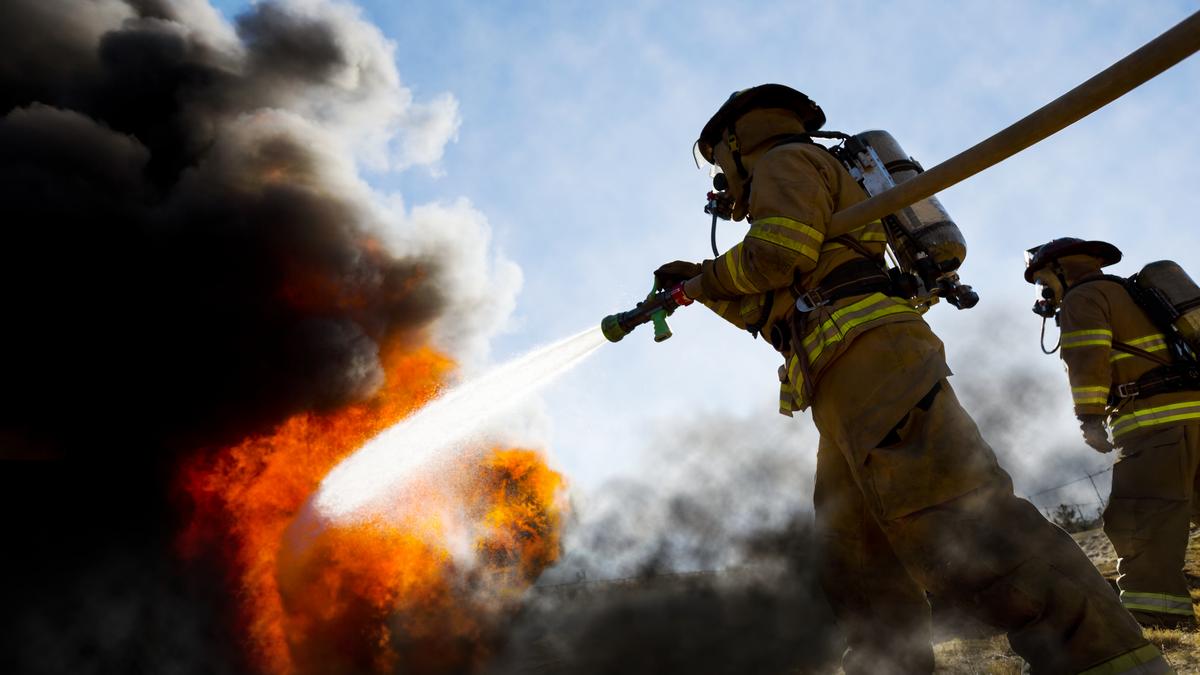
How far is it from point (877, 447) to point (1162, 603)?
136 inches

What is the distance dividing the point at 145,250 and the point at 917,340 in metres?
14.8

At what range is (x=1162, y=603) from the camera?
396 centimetres

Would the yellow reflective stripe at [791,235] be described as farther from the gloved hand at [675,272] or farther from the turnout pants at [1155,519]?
the turnout pants at [1155,519]

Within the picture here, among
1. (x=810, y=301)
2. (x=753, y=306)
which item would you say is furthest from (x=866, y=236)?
(x=753, y=306)

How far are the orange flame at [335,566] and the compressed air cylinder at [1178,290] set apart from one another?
36.8 feet

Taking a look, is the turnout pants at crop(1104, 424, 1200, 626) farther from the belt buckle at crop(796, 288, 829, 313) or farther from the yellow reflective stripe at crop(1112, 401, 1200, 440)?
the belt buckle at crop(796, 288, 829, 313)

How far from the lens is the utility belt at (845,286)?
8.05 feet

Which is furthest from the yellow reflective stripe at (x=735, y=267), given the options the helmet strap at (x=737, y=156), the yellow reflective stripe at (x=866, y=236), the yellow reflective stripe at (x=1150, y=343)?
the yellow reflective stripe at (x=1150, y=343)

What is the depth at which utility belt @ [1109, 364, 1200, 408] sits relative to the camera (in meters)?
4.38

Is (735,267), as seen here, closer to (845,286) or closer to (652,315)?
(845,286)

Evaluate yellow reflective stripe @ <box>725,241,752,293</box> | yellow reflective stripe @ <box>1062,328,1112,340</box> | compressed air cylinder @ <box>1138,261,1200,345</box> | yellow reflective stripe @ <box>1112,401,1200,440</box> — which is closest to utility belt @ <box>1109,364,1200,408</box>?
yellow reflective stripe @ <box>1112,401,1200,440</box>

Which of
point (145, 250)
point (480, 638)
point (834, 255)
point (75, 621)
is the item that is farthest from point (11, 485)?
point (834, 255)

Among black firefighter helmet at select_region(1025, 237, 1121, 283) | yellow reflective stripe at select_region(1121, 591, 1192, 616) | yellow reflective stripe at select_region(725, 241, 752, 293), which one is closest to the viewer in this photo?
yellow reflective stripe at select_region(725, 241, 752, 293)

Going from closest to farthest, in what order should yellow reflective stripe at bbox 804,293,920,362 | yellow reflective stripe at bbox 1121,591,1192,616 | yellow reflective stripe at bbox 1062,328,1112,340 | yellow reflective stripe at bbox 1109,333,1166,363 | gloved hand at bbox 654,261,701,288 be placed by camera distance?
1. yellow reflective stripe at bbox 804,293,920,362
2. gloved hand at bbox 654,261,701,288
3. yellow reflective stripe at bbox 1121,591,1192,616
4. yellow reflective stripe at bbox 1062,328,1112,340
5. yellow reflective stripe at bbox 1109,333,1166,363
